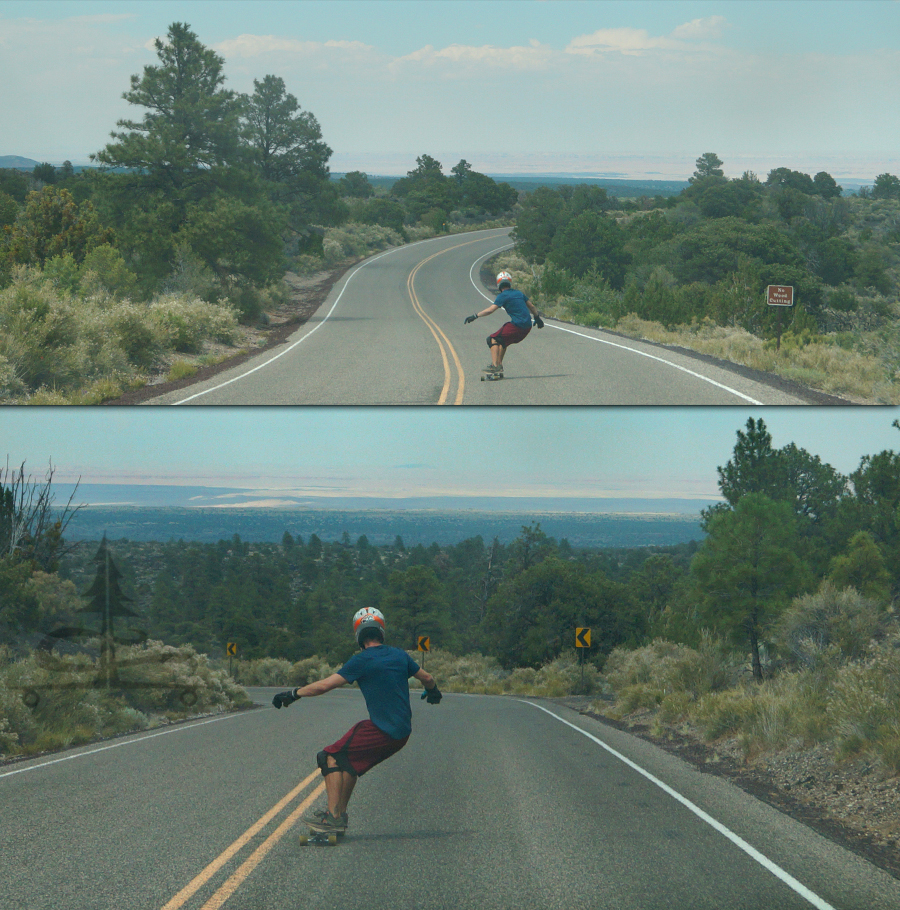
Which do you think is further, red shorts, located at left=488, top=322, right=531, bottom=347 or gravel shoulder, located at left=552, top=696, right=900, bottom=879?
red shorts, located at left=488, top=322, right=531, bottom=347

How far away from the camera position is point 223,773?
34.1 feet

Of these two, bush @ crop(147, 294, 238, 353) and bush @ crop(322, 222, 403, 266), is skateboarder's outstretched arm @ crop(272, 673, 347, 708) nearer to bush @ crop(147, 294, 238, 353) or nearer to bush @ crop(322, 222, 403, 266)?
bush @ crop(147, 294, 238, 353)

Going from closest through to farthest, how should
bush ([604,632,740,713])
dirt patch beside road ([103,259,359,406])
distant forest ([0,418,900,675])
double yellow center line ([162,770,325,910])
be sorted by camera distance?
double yellow center line ([162,770,325,910]), dirt patch beside road ([103,259,359,406]), bush ([604,632,740,713]), distant forest ([0,418,900,675])

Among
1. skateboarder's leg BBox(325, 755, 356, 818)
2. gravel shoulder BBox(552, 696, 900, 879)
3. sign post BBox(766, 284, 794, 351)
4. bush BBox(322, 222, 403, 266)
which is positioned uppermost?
bush BBox(322, 222, 403, 266)

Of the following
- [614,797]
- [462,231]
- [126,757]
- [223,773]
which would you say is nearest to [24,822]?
[223,773]

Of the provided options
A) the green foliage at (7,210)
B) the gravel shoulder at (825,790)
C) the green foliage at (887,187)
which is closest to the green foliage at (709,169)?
the green foliage at (887,187)

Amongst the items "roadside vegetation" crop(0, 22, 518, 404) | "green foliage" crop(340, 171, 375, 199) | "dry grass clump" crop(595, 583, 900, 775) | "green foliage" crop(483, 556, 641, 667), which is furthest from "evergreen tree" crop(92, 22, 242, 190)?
"green foliage" crop(340, 171, 375, 199)

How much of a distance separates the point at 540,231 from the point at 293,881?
67.9 meters

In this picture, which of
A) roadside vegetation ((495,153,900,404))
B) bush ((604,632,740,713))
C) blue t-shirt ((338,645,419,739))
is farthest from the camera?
roadside vegetation ((495,153,900,404))

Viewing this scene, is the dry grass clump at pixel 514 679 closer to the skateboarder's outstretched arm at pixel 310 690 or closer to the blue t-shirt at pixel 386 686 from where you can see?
the blue t-shirt at pixel 386 686

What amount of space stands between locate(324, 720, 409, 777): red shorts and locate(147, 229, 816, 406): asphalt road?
649cm

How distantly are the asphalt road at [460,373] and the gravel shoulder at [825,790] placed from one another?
5.10m

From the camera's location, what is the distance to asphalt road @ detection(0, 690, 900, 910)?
563cm

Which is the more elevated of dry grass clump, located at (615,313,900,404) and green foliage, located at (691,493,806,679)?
dry grass clump, located at (615,313,900,404)
